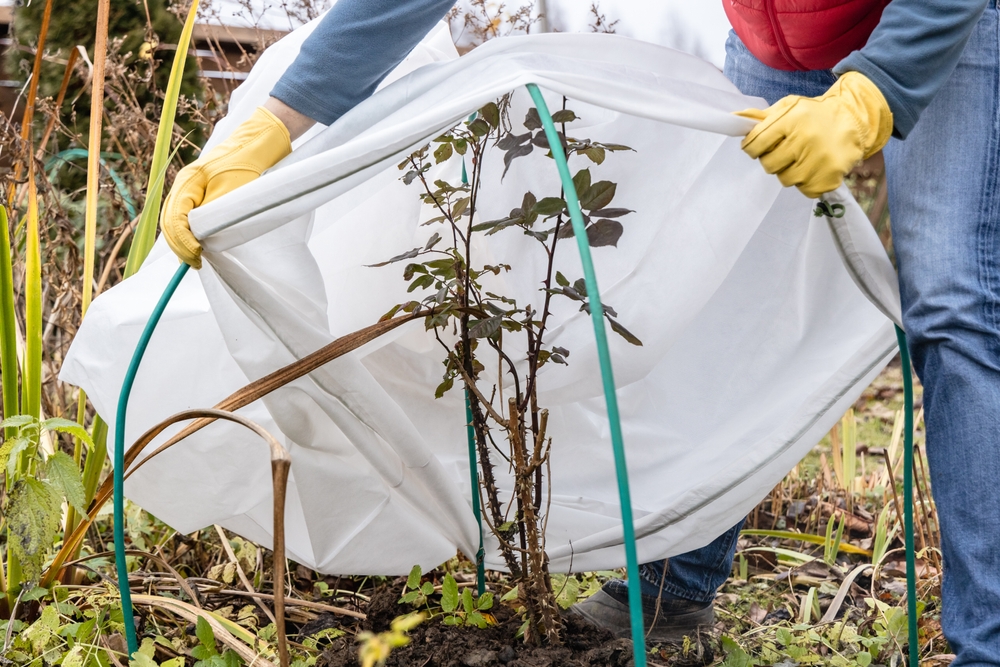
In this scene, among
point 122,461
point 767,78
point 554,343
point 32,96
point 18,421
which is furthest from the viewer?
point 32,96

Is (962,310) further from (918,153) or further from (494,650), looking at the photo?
(494,650)

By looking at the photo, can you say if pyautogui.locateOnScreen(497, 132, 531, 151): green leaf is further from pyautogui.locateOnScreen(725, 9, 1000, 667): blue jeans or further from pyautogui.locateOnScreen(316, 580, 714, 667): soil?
pyautogui.locateOnScreen(316, 580, 714, 667): soil

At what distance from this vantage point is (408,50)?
45.1 inches

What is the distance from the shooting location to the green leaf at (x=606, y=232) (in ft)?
3.30

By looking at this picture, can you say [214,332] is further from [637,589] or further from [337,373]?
[637,589]

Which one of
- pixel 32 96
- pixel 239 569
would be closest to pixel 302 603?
pixel 239 569

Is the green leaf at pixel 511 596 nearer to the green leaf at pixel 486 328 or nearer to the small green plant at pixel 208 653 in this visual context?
the small green plant at pixel 208 653

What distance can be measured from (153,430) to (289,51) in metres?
0.64

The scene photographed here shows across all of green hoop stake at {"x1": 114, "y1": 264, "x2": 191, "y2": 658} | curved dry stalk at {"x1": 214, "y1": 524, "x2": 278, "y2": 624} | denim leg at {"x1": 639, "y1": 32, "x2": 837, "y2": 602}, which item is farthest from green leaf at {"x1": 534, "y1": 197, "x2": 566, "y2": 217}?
curved dry stalk at {"x1": 214, "y1": 524, "x2": 278, "y2": 624}

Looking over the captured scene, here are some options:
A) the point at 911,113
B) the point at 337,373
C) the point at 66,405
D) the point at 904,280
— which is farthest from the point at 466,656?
the point at 66,405

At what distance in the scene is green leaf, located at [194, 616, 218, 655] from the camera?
114cm

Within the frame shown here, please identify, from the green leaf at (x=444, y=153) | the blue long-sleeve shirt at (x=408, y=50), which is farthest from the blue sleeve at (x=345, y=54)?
the green leaf at (x=444, y=153)

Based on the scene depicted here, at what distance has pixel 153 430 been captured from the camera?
99cm

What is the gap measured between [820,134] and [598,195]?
0.26 meters
